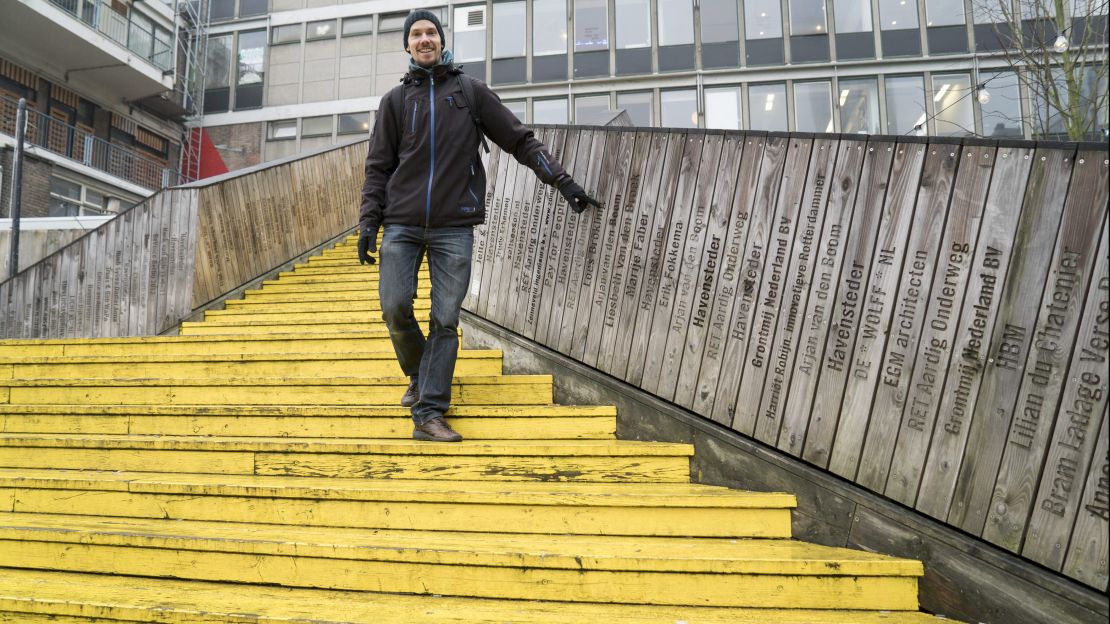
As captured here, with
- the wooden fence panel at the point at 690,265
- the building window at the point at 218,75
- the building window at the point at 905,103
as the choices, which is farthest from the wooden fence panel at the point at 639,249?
the building window at the point at 218,75

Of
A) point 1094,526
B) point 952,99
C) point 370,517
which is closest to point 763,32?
point 952,99

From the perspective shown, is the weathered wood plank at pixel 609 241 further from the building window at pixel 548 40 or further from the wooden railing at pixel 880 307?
the building window at pixel 548 40

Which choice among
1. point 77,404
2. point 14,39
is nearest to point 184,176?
point 14,39

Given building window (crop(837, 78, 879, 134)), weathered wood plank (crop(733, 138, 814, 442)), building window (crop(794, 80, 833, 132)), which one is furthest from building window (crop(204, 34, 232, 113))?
weathered wood plank (crop(733, 138, 814, 442))

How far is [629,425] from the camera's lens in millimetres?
3170

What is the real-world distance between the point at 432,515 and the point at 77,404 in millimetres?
2453

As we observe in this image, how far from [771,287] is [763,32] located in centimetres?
1757

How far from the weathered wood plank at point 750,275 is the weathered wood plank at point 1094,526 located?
123 cm

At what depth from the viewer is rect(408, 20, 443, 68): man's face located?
3041mm

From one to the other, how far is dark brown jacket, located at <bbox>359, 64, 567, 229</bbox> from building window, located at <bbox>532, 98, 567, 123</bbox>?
16.4 metres

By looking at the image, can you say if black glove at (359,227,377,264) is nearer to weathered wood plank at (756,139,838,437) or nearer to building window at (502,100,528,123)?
weathered wood plank at (756,139,838,437)

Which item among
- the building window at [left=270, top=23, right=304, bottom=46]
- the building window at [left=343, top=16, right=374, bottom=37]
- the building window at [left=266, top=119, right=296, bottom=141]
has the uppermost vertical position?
the building window at [left=343, top=16, right=374, bottom=37]

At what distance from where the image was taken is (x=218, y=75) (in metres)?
22.7

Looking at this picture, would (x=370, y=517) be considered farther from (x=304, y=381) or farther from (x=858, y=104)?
(x=858, y=104)
